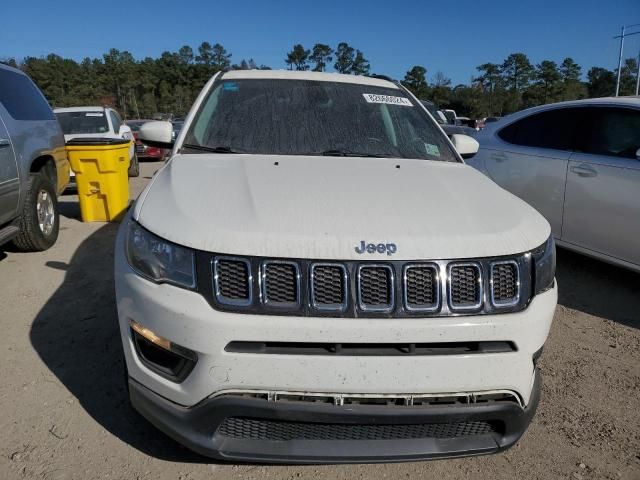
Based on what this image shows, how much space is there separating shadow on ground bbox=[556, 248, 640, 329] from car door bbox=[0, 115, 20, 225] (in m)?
4.87

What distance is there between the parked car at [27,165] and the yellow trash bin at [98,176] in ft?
2.44

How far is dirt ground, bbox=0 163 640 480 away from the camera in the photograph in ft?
7.15

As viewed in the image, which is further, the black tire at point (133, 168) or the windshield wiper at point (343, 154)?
the black tire at point (133, 168)

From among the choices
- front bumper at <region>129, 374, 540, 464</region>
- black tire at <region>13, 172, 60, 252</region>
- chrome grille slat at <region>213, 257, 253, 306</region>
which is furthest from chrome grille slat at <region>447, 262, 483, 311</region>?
black tire at <region>13, 172, 60, 252</region>

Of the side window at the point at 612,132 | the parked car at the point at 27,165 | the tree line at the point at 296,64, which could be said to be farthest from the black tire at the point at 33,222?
the tree line at the point at 296,64

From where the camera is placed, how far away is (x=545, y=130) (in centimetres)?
497

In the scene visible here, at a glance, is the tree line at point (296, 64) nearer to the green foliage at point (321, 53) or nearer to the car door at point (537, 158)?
the green foliage at point (321, 53)

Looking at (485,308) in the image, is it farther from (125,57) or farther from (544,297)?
(125,57)

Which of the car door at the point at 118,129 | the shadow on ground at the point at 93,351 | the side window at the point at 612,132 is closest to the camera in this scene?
the shadow on ground at the point at 93,351

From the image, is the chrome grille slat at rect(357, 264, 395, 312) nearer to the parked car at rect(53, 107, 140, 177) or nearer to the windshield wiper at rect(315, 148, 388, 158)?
the windshield wiper at rect(315, 148, 388, 158)

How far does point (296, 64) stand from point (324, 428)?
6309cm

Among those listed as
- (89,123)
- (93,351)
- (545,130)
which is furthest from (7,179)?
(89,123)

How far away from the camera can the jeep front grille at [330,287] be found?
1.75m

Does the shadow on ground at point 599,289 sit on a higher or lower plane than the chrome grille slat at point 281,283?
lower
